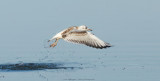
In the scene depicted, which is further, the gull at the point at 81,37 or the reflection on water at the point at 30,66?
the reflection on water at the point at 30,66

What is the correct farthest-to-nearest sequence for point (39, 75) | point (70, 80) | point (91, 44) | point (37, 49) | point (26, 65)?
point (37, 49)
point (26, 65)
point (39, 75)
point (70, 80)
point (91, 44)

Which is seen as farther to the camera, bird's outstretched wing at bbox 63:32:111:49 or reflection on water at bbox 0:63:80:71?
reflection on water at bbox 0:63:80:71

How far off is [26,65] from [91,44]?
536 centimetres

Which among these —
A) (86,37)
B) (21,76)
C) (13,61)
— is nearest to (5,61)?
(13,61)

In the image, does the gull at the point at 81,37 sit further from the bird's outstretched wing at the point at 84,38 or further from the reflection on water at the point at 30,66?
the reflection on water at the point at 30,66

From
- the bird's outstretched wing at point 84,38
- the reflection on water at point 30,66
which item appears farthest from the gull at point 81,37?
the reflection on water at point 30,66

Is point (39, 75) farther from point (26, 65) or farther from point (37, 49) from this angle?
point (37, 49)

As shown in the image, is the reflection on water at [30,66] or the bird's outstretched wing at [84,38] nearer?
the bird's outstretched wing at [84,38]

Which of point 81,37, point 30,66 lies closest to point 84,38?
point 81,37

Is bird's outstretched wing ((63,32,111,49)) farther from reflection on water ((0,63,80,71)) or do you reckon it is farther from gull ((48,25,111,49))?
reflection on water ((0,63,80,71))

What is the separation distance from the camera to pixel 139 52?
19922 millimetres

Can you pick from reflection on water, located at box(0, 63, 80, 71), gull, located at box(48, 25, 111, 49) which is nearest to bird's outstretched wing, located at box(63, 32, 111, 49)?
gull, located at box(48, 25, 111, 49)

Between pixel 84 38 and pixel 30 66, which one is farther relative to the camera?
pixel 30 66

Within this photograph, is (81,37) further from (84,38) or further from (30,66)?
(30,66)
